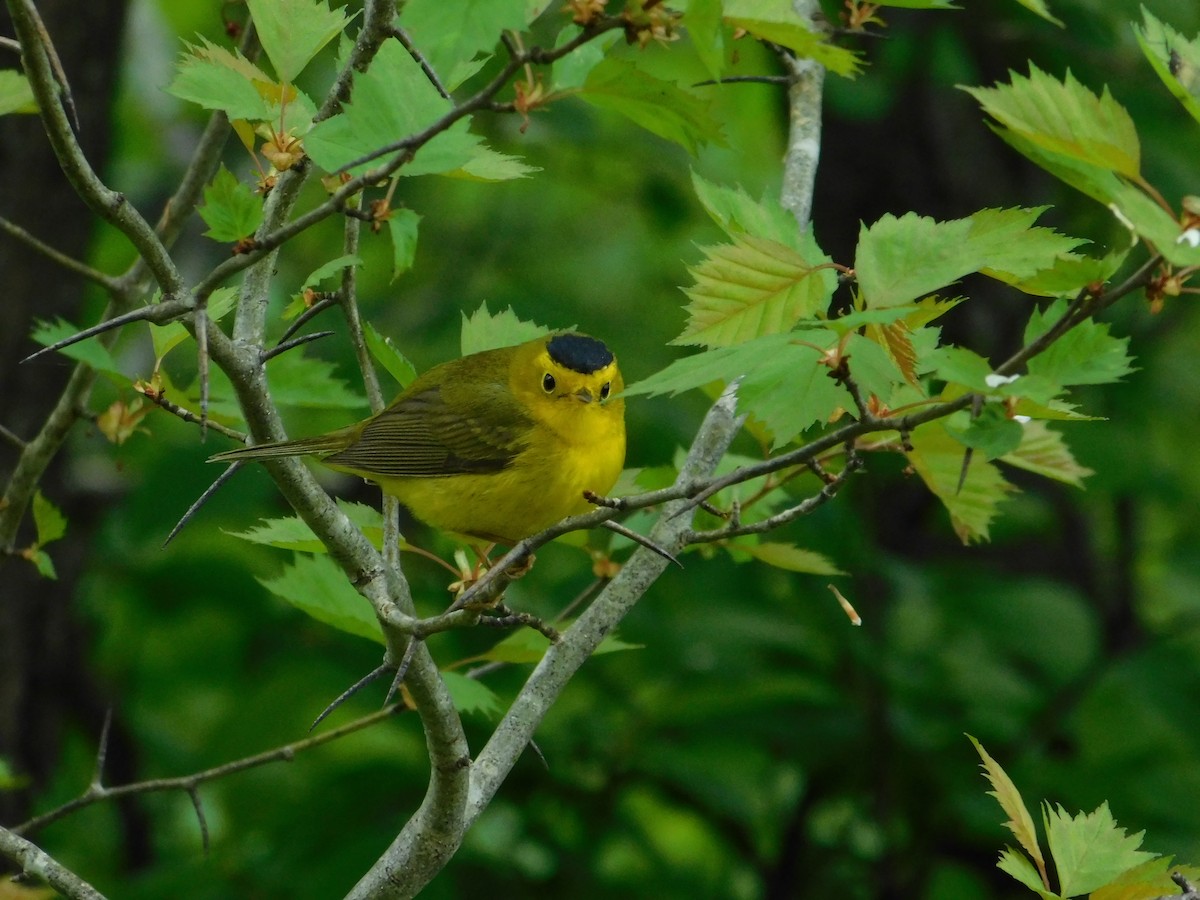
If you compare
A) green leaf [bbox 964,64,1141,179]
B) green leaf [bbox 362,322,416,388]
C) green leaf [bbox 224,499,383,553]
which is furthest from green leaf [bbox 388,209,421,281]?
green leaf [bbox 964,64,1141,179]

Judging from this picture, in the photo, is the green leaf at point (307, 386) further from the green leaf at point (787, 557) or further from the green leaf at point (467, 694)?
the green leaf at point (787, 557)

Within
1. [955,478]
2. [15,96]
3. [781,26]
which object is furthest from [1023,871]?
[15,96]

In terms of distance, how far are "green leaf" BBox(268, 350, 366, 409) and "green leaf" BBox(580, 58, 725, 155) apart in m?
1.29

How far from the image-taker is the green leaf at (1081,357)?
1978mm

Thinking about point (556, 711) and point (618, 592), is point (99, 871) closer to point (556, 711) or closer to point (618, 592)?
point (556, 711)

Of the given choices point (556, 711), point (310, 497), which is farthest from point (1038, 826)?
point (310, 497)

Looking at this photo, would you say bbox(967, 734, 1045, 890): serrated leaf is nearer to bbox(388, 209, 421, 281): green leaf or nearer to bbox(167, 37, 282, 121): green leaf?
bbox(388, 209, 421, 281): green leaf

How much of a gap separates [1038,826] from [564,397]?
3255 mm

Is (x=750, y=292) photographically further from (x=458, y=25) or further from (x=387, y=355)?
(x=387, y=355)

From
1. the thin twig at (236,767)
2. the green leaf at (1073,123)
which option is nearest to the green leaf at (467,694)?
the thin twig at (236,767)

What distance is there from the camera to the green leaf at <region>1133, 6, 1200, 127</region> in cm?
199

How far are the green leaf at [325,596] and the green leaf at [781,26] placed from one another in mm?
1345

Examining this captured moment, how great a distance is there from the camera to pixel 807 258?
249 cm

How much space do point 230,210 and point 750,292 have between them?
80cm
